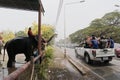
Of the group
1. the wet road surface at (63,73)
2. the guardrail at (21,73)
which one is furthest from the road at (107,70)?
the guardrail at (21,73)

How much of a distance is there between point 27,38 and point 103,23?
2881 inches

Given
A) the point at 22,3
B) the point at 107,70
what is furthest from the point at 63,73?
the point at 22,3

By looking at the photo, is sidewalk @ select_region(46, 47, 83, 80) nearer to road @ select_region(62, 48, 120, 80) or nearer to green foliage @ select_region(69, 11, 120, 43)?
road @ select_region(62, 48, 120, 80)

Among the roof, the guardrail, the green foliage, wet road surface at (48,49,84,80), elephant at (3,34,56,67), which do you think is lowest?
wet road surface at (48,49,84,80)

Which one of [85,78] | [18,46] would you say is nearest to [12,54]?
[18,46]

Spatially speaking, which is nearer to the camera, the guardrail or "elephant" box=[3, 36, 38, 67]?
the guardrail

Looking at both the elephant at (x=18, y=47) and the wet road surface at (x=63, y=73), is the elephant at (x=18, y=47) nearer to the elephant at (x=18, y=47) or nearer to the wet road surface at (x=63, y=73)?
the elephant at (x=18, y=47)

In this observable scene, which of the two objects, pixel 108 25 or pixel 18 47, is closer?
pixel 18 47

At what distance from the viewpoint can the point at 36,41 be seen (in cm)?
1102

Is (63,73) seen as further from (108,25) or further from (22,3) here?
(108,25)

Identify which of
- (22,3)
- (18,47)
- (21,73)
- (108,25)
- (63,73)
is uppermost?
(108,25)

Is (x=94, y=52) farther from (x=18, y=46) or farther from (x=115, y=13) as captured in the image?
(x=115, y=13)

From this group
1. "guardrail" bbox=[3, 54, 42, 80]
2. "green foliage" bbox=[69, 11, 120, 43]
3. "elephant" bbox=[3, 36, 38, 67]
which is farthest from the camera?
"green foliage" bbox=[69, 11, 120, 43]

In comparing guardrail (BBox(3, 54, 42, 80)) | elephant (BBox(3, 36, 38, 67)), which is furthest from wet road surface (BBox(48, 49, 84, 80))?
guardrail (BBox(3, 54, 42, 80))
